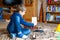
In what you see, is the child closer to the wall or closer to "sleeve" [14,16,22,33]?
"sleeve" [14,16,22,33]

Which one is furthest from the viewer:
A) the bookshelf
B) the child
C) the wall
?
the wall

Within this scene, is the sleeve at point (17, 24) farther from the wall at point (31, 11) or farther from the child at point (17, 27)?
the wall at point (31, 11)

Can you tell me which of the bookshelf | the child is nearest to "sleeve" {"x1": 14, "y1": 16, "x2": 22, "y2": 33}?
the child

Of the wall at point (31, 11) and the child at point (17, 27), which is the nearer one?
the child at point (17, 27)

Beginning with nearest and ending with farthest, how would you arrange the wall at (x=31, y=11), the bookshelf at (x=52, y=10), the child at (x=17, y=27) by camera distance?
1. the child at (x=17, y=27)
2. the bookshelf at (x=52, y=10)
3. the wall at (x=31, y=11)

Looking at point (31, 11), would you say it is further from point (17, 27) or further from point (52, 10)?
point (17, 27)

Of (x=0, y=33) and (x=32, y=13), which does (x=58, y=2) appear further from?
(x=0, y=33)

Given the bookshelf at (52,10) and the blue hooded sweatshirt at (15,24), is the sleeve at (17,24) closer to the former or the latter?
the blue hooded sweatshirt at (15,24)

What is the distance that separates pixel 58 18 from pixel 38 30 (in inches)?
60.5

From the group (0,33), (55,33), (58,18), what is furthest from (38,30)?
(58,18)

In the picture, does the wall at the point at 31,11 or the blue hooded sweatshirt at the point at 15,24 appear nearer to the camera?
the blue hooded sweatshirt at the point at 15,24

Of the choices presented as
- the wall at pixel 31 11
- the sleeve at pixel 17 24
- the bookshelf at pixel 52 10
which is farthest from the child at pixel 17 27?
the wall at pixel 31 11

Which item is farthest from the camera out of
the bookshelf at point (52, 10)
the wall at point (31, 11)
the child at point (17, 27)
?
the wall at point (31, 11)

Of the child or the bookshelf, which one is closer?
the child
